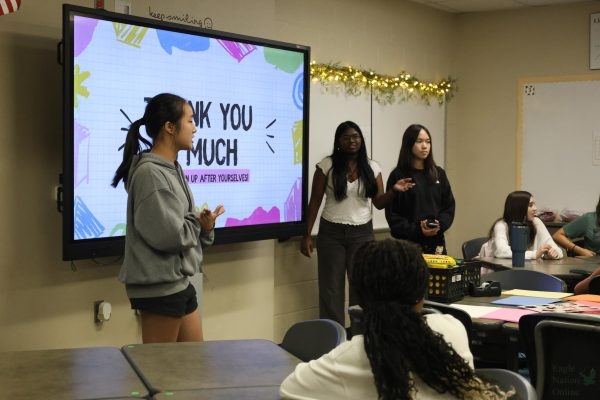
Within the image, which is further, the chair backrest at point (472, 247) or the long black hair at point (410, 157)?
the chair backrest at point (472, 247)

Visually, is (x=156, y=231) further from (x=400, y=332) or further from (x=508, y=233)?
(x=508, y=233)

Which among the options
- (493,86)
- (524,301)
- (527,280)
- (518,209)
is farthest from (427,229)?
(493,86)

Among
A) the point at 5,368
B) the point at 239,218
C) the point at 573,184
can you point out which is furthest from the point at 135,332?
the point at 573,184

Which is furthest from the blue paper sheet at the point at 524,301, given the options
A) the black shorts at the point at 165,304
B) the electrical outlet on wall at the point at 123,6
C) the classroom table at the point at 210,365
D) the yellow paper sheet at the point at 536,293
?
the electrical outlet on wall at the point at 123,6

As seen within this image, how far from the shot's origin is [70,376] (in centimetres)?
233

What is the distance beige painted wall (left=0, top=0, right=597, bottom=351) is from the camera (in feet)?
12.9

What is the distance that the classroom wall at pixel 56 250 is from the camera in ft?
12.8

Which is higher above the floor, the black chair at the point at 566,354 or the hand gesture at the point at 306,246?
the hand gesture at the point at 306,246

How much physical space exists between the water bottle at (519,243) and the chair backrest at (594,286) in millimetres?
833

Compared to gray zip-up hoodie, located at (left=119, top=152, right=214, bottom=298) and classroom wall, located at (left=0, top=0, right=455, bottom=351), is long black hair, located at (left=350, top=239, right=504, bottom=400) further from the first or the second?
classroom wall, located at (left=0, top=0, right=455, bottom=351)

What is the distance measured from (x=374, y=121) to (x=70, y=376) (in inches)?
184

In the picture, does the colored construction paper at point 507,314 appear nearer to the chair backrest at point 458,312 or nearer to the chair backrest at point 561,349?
the chair backrest at point 458,312

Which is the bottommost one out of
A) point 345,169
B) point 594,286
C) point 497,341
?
point 497,341

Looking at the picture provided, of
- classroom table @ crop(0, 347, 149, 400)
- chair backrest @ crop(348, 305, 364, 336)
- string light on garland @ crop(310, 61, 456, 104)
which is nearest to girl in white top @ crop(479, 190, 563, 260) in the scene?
string light on garland @ crop(310, 61, 456, 104)
